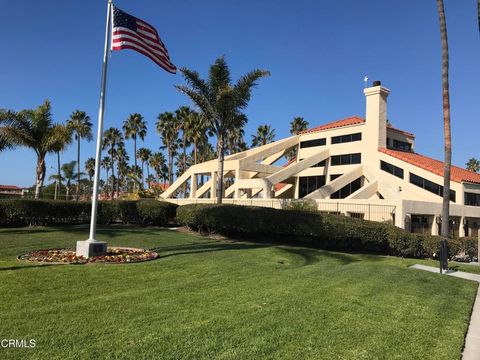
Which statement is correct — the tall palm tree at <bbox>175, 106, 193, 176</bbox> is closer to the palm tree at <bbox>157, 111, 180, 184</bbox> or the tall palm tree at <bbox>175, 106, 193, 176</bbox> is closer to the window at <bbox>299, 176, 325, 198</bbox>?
the palm tree at <bbox>157, 111, 180, 184</bbox>

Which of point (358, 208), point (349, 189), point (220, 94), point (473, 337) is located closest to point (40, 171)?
point (220, 94)

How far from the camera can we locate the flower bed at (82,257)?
9.98m

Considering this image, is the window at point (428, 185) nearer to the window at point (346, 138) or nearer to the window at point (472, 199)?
the window at point (472, 199)

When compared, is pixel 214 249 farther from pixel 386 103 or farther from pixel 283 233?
pixel 386 103

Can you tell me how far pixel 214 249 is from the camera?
44.9 ft

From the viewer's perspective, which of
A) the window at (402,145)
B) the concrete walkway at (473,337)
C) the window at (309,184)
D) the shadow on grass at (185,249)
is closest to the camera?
the concrete walkway at (473,337)

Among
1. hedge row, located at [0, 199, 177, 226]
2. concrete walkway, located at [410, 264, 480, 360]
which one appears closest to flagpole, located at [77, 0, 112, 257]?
concrete walkway, located at [410, 264, 480, 360]

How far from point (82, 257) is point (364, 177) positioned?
26886 millimetres

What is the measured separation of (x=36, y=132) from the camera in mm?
21438

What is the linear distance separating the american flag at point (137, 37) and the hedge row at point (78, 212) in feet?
37.0

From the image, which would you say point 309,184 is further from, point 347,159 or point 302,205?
point 302,205

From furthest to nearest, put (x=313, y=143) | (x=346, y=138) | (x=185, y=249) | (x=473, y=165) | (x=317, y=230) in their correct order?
(x=473, y=165) < (x=313, y=143) < (x=346, y=138) < (x=317, y=230) < (x=185, y=249)

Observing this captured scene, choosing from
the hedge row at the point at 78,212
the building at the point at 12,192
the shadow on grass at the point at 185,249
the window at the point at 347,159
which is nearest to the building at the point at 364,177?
the window at the point at 347,159

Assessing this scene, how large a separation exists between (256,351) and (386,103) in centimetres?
3260
